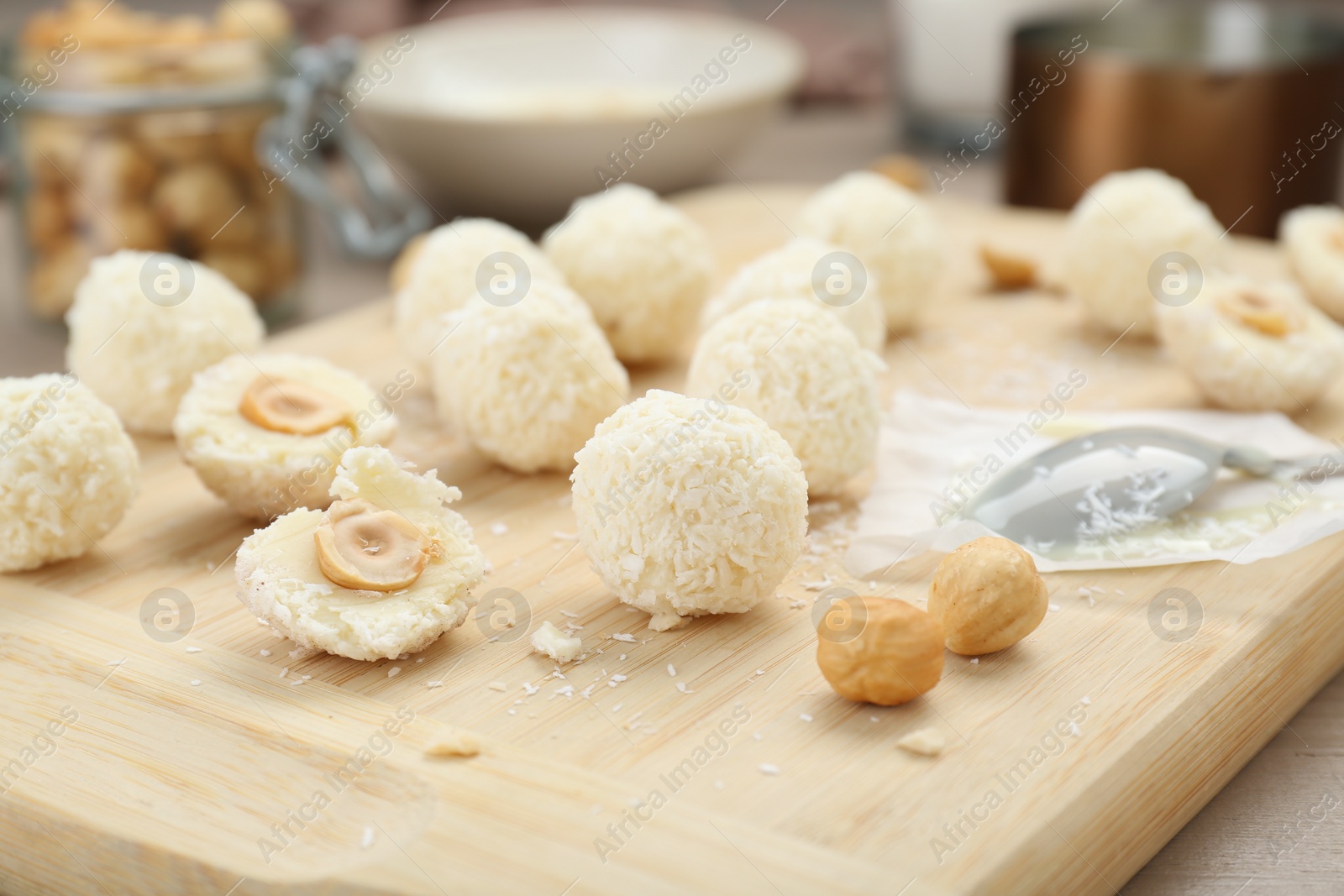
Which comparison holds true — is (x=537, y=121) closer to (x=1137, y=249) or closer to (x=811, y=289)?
(x=811, y=289)

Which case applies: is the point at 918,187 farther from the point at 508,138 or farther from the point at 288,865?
the point at 288,865

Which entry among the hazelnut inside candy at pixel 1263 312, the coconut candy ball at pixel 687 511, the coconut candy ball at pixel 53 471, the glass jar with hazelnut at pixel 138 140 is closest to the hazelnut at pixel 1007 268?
the hazelnut inside candy at pixel 1263 312

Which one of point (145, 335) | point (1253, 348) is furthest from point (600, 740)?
point (1253, 348)

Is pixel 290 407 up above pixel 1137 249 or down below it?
below

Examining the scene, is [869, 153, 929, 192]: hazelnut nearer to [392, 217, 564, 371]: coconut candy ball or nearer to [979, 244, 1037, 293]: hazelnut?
[979, 244, 1037, 293]: hazelnut

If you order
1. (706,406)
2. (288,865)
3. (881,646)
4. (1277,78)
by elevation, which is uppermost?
(1277,78)

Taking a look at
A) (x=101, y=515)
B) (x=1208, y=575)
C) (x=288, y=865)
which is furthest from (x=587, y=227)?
(x=288, y=865)
